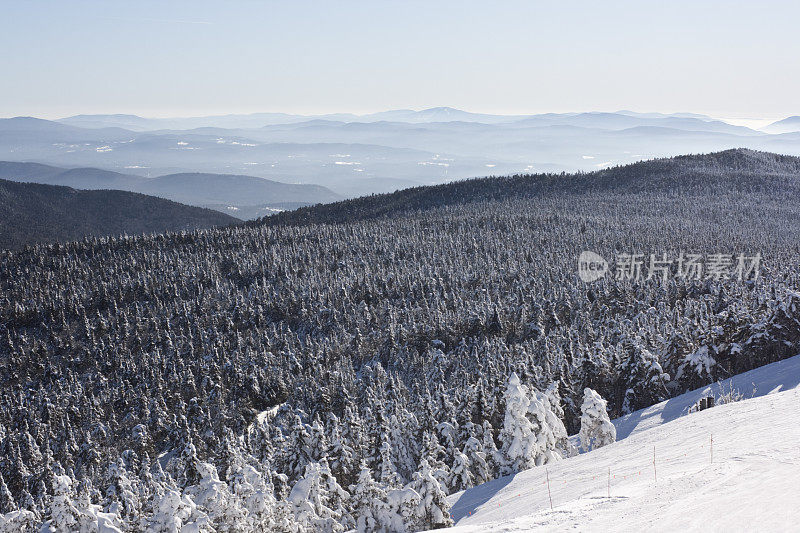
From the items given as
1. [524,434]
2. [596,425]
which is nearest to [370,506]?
[524,434]

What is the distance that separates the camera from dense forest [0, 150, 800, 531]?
1633 inches

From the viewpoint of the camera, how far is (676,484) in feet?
89.8

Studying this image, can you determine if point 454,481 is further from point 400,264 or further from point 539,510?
point 400,264

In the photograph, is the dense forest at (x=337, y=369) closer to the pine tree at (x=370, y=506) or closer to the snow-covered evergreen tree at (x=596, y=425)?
the pine tree at (x=370, y=506)

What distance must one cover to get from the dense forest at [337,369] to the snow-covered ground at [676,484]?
16.2ft

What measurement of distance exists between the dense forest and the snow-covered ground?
195 inches

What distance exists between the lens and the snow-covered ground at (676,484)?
77.8 ft

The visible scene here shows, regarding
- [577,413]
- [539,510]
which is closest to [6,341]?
[577,413]

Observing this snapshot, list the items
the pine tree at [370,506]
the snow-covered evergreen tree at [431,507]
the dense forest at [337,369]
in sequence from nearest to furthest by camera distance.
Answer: the snow-covered evergreen tree at [431,507] → the pine tree at [370,506] → the dense forest at [337,369]

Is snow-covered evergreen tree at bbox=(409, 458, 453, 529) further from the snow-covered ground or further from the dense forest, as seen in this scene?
the snow-covered ground

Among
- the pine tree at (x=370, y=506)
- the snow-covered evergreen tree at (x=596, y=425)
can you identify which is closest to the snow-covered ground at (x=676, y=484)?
the pine tree at (x=370, y=506)

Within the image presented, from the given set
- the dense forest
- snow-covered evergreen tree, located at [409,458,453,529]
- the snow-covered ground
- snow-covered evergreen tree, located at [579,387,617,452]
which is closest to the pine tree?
the dense forest

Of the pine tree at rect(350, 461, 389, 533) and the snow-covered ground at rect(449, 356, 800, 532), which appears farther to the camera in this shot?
the pine tree at rect(350, 461, 389, 533)

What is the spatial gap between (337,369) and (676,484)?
90.5m
